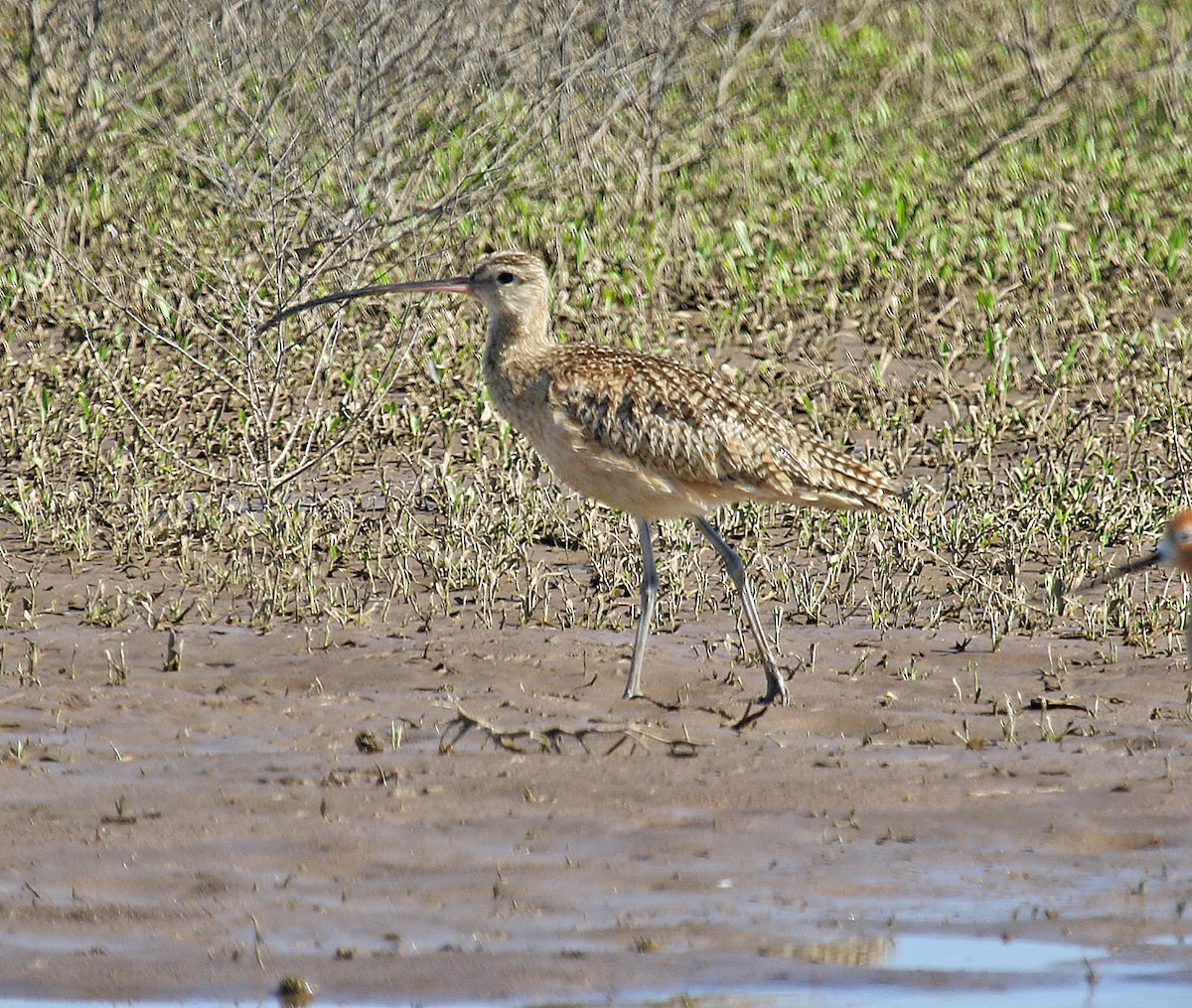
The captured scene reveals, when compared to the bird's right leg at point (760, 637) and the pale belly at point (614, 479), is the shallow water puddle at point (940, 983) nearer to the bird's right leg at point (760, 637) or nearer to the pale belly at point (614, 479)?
Result: the bird's right leg at point (760, 637)

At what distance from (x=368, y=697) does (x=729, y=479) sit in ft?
4.48

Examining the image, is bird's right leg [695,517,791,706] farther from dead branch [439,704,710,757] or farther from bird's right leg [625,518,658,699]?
dead branch [439,704,710,757]

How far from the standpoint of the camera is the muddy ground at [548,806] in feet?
13.6

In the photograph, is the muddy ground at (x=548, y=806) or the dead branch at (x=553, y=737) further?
the dead branch at (x=553, y=737)

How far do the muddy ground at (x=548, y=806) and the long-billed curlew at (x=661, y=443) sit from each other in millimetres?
456

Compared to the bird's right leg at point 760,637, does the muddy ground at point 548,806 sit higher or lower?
lower

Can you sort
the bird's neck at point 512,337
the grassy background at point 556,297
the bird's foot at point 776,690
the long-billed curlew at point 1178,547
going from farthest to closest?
the grassy background at point 556,297, the bird's neck at point 512,337, the bird's foot at point 776,690, the long-billed curlew at point 1178,547

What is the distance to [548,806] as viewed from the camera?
5012 mm

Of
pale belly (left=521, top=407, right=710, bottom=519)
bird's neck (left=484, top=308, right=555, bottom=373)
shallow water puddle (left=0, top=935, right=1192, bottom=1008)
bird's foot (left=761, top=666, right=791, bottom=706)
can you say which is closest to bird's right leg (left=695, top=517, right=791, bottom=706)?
bird's foot (left=761, top=666, right=791, bottom=706)

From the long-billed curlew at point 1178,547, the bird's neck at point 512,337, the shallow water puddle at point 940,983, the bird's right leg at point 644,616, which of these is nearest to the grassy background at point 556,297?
the bird's right leg at point 644,616

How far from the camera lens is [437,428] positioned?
918 centimetres

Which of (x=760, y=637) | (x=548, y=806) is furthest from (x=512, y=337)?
(x=548, y=806)

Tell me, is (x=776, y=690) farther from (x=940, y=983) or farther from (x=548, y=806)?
(x=940, y=983)

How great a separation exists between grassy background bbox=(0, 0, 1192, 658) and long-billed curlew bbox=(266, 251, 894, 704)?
20.6 inches
